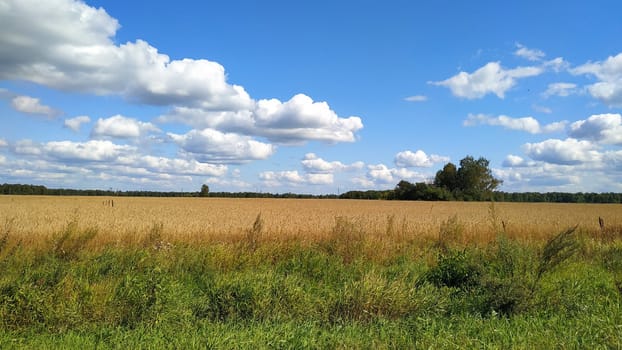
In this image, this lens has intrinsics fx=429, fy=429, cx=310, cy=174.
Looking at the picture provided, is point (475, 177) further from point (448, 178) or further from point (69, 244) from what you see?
point (69, 244)

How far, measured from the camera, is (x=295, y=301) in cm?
751

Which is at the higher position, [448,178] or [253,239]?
[448,178]

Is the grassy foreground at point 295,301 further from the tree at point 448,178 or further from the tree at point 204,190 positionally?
the tree at point 204,190

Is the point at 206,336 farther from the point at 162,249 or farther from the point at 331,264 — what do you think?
the point at 162,249

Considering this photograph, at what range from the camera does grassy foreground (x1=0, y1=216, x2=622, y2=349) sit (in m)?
5.84

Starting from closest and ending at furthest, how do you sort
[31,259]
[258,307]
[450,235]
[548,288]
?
[258,307]
[548,288]
[31,259]
[450,235]

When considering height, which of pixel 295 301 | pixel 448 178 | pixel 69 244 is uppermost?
pixel 448 178

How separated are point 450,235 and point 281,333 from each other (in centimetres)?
1154

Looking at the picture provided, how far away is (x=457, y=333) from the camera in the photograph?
6.02 metres

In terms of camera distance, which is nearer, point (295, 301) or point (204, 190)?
point (295, 301)

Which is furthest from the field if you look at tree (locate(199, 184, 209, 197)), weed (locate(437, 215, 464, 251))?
tree (locate(199, 184, 209, 197))

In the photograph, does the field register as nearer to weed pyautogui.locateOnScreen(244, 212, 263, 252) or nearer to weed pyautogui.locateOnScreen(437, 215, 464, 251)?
weed pyautogui.locateOnScreen(244, 212, 263, 252)

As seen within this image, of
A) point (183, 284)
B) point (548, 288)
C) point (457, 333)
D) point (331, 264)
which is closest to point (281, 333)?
point (457, 333)

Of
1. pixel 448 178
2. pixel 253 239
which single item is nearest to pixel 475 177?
pixel 448 178
